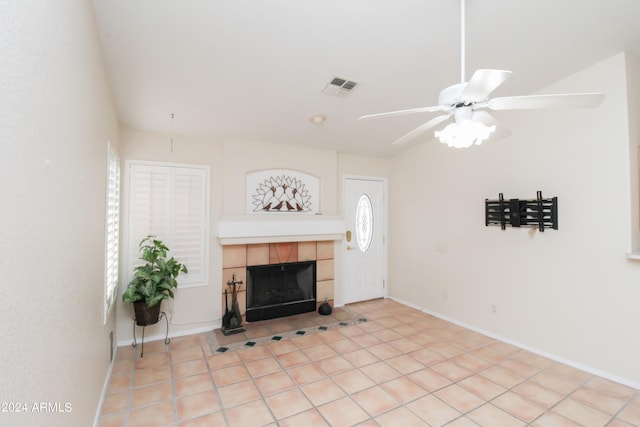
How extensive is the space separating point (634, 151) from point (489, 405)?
2542 millimetres

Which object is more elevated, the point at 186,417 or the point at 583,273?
the point at 583,273

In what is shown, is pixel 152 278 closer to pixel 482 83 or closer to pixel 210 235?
pixel 210 235

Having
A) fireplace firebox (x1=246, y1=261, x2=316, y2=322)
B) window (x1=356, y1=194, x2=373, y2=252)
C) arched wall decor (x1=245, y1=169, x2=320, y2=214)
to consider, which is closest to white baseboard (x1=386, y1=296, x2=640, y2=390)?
window (x1=356, y1=194, x2=373, y2=252)

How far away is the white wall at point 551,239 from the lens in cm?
262

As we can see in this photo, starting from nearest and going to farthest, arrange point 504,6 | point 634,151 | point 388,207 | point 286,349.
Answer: point 504,6 < point 634,151 < point 286,349 < point 388,207

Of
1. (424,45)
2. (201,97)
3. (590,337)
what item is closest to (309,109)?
(201,97)

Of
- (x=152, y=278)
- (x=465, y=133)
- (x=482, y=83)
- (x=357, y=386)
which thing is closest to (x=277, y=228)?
(x=152, y=278)

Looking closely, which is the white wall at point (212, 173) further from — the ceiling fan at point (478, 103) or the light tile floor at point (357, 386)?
the ceiling fan at point (478, 103)

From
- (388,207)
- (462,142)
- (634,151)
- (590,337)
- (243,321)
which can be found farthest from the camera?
(388,207)

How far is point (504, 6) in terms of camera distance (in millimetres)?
2078

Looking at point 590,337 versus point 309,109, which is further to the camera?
point 309,109

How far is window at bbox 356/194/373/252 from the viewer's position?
5.02m

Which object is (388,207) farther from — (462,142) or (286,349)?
(462,142)

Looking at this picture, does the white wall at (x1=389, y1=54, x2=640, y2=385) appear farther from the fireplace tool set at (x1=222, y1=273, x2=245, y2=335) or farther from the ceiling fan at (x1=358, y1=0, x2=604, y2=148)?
the fireplace tool set at (x1=222, y1=273, x2=245, y2=335)
